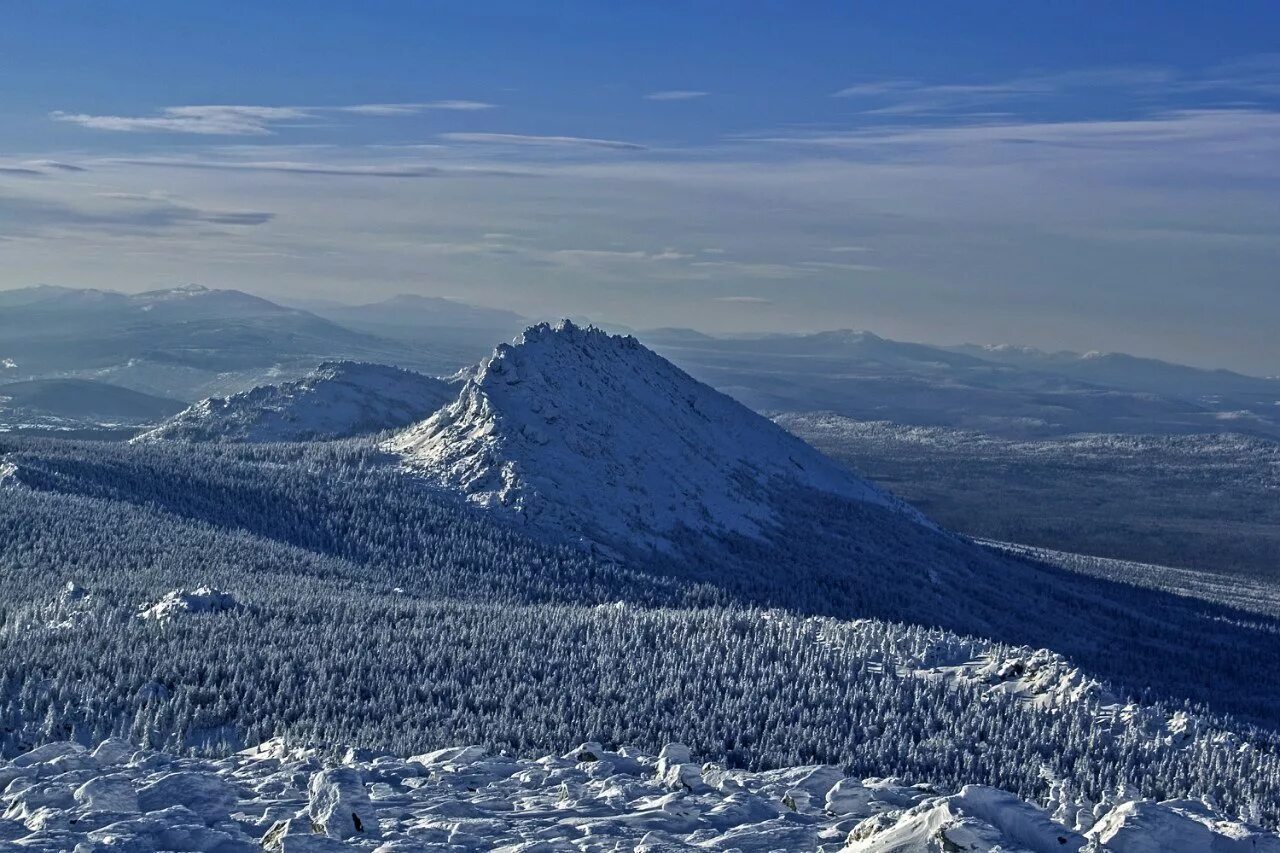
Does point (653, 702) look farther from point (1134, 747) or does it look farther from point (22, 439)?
point (22, 439)

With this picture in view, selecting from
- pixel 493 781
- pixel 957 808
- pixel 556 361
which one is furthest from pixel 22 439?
pixel 957 808

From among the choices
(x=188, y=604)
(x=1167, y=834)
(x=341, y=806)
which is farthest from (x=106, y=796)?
(x=188, y=604)

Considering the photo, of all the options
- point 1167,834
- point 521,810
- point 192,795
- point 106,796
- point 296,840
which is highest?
point 1167,834

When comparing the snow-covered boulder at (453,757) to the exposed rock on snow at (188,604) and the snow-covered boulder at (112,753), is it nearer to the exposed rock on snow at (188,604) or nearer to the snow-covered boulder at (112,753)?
the snow-covered boulder at (112,753)

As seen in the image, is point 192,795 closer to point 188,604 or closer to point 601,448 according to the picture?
point 188,604

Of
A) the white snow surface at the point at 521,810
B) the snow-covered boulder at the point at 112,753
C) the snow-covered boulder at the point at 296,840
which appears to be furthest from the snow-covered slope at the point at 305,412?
the snow-covered boulder at the point at 296,840

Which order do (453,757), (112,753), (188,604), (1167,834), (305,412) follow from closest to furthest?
(1167,834)
(112,753)
(453,757)
(188,604)
(305,412)
